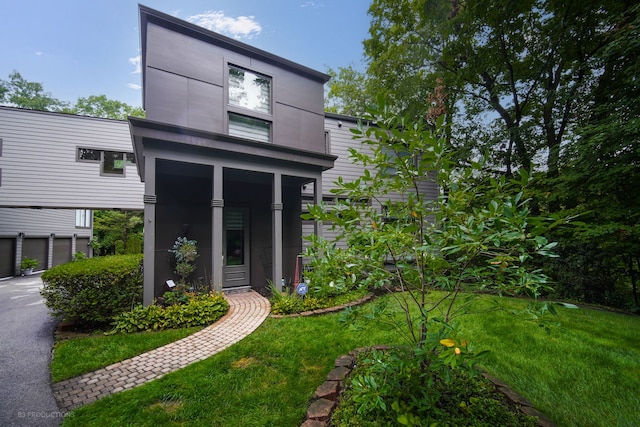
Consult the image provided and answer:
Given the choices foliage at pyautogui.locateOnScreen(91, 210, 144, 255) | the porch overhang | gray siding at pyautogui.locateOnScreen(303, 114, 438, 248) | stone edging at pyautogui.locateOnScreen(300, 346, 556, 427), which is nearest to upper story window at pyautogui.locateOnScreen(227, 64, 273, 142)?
the porch overhang

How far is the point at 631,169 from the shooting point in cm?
512

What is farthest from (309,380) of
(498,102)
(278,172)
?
(498,102)

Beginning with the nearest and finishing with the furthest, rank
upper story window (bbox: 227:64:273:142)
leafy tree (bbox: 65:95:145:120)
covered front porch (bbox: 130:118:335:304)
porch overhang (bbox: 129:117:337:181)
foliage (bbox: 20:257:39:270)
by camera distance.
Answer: porch overhang (bbox: 129:117:337:181), covered front porch (bbox: 130:118:335:304), upper story window (bbox: 227:64:273:142), foliage (bbox: 20:257:39:270), leafy tree (bbox: 65:95:145:120)

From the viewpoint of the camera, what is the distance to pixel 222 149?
5.91 metres

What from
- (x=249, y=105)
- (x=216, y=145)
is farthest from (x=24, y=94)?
(x=216, y=145)

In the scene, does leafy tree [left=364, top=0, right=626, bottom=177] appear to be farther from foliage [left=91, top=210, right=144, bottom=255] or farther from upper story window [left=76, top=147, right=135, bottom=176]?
foliage [left=91, top=210, right=144, bottom=255]

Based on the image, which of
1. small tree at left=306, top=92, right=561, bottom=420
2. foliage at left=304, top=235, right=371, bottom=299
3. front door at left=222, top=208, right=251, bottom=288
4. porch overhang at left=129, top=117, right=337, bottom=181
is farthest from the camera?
front door at left=222, top=208, right=251, bottom=288

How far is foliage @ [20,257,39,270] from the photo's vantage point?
39.2ft

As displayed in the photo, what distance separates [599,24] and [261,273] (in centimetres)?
1190

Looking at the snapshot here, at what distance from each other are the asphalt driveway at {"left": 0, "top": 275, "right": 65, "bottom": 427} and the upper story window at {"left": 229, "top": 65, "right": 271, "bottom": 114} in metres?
6.08

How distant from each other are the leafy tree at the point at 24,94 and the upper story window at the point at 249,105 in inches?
873

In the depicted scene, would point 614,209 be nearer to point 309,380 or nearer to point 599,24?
point 599,24

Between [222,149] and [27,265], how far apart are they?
13.7 m

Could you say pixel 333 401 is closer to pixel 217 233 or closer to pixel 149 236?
pixel 217 233
